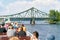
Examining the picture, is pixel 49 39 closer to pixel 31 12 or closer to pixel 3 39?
pixel 3 39

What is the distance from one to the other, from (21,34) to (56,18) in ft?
463

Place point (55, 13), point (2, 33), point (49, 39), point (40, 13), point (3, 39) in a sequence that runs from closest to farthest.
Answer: point (49, 39)
point (3, 39)
point (2, 33)
point (55, 13)
point (40, 13)

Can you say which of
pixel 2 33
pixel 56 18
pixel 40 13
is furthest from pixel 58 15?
pixel 2 33

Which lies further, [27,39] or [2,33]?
[2,33]

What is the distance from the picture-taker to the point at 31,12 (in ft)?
500

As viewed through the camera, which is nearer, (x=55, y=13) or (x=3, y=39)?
(x=3, y=39)

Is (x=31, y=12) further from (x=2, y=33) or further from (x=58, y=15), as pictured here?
(x=2, y=33)

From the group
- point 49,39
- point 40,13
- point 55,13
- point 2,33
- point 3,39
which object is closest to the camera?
point 49,39

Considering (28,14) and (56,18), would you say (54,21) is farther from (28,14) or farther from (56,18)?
(28,14)

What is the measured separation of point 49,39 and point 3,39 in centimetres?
523

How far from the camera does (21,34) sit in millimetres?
13625

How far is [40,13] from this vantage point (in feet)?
537

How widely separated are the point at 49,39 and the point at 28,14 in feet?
466

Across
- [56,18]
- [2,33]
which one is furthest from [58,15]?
[2,33]
